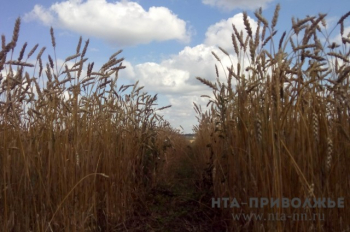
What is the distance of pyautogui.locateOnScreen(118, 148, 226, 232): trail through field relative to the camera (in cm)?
287

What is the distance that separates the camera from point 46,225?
198 cm

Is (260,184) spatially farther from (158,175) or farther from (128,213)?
(158,175)

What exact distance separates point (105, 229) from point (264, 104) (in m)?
1.56

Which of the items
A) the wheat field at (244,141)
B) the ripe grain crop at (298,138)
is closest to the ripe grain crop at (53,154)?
the wheat field at (244,141)

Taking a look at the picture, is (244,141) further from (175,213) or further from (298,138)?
(175,213)

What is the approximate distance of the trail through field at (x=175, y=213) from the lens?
9.42 feet

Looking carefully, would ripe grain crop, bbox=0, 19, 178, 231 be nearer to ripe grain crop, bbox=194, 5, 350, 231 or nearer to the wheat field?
the wheat field

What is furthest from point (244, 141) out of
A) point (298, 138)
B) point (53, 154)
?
point (53, 154)

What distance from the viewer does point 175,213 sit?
10.9 feet

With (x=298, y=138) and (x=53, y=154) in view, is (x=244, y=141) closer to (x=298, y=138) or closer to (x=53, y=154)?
(x=298, y=138)

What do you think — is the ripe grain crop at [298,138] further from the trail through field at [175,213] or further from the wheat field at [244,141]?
the trail through field at [175,213]

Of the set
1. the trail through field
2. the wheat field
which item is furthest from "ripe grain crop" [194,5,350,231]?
the trail through field

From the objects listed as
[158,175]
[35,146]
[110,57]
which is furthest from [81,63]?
[158,175]

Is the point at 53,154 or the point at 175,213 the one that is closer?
the point at 53,154
